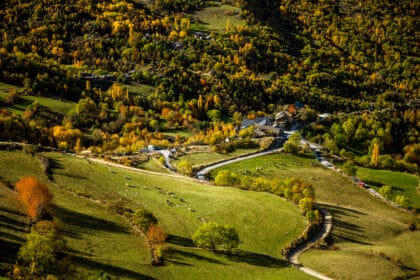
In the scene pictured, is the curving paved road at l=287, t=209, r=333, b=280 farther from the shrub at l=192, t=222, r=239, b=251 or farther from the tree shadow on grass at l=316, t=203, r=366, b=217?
the shrub at l=192, t=222, r=239, b=251

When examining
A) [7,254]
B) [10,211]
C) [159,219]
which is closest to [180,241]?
[159,219]

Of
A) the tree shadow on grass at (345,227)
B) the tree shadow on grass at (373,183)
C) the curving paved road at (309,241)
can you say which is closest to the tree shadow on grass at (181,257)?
the curving paved road at (309,241)

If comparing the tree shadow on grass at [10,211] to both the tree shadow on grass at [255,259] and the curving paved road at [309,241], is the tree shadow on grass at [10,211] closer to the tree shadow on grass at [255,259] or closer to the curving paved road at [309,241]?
the tree shadow on grass at [255,259]

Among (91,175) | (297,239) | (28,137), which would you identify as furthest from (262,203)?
(28,137)

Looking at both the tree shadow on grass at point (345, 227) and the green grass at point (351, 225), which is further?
the tree shadow on grass at point (345, 227)

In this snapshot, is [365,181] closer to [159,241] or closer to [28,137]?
[159,241]

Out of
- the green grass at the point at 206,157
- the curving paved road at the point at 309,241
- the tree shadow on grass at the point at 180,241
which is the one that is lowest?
the green grass at the point at 206,157

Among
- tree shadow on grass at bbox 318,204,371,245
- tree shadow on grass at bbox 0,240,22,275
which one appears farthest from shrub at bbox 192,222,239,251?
tree shadow on grass at bbox 318,204,371,245
